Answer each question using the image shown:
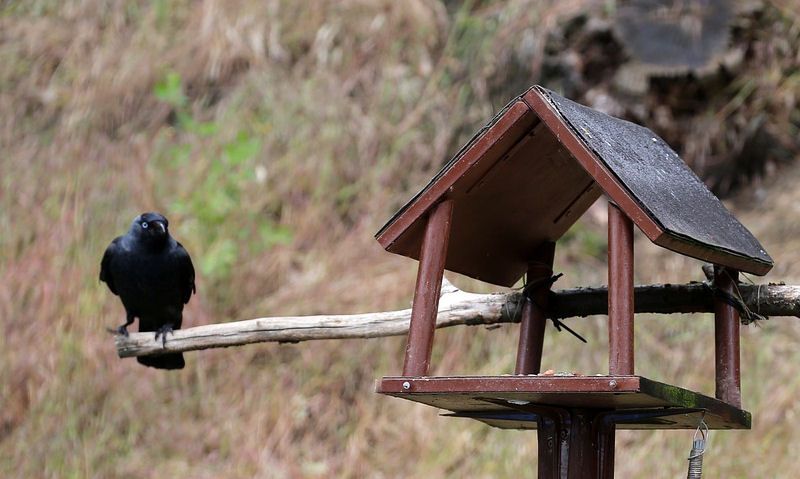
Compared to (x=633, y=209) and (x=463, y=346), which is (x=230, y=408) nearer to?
(x=463, y=346)

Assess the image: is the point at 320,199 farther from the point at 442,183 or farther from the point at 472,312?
the point at 442,183

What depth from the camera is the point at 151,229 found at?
4.49m

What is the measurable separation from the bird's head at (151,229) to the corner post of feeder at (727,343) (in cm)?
271

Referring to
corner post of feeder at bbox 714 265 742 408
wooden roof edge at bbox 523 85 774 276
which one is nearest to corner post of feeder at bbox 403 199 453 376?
wooden roof edge at bbox 523 85 774 276

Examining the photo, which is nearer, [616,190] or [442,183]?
[616,190]

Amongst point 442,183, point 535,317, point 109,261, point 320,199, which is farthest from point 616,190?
point 320,199

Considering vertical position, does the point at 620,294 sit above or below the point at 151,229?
below

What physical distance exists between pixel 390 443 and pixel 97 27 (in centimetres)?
513

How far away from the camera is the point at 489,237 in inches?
107

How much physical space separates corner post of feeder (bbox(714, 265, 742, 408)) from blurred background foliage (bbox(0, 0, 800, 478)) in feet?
9.90

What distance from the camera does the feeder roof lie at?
217 cm

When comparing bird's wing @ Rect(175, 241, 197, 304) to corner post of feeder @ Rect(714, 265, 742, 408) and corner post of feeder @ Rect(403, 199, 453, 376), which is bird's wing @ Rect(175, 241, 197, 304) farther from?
corner post of feeder @ Rect(714, 265, 742, 408)

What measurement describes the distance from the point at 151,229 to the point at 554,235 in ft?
7.47

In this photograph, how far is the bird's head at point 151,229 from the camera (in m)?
4.48
